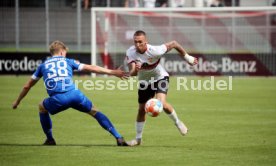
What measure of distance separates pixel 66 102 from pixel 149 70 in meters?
1.85

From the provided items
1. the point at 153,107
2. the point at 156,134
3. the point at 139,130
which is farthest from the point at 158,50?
the point at 156,134

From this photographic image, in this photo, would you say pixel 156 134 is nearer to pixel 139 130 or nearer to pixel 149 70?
pixel 139 130

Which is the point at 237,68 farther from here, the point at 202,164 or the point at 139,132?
the point at 202,164

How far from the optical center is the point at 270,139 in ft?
43.1

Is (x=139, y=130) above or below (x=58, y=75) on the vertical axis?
below

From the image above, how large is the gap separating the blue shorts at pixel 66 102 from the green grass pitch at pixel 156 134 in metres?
0.71

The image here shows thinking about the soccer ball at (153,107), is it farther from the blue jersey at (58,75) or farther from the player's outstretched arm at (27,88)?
the player's outstretched arm at (27,88)

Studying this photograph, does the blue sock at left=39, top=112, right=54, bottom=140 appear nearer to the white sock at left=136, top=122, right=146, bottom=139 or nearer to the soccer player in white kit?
the soccer player in white kit

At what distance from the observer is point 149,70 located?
12.7 m

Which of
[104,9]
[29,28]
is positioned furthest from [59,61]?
[29,28]

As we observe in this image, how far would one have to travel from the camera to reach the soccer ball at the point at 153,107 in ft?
38.7

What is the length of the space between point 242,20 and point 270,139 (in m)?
16.9

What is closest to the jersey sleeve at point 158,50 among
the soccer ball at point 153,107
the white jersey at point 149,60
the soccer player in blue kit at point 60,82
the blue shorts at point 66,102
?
the white jersey at point 149,60

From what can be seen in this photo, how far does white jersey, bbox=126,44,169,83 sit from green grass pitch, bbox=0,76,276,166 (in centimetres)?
122
